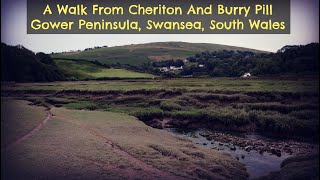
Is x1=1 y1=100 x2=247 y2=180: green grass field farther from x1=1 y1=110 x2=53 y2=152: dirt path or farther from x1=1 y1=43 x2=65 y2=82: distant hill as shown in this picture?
x1=1 y1=43 x2=65 y2=82: distant hill

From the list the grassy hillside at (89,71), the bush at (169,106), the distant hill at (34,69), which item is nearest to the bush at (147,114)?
the bush at (169,106)

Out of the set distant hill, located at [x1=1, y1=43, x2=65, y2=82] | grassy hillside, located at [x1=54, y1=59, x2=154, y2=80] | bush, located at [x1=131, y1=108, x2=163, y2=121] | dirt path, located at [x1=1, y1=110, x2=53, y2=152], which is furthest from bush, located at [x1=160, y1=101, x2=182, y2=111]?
grassy hillside, located at [x1=54, y1=59, x2=154, y2=80]

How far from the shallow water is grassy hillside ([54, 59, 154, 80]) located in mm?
54430

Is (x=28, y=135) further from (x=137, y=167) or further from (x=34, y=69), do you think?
(x=34, y=69)

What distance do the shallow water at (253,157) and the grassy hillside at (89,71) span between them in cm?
5443

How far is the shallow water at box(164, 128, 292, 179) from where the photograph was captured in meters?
22.5

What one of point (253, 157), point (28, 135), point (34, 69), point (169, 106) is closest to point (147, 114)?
point (169, 106)

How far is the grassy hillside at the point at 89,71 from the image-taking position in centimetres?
8556

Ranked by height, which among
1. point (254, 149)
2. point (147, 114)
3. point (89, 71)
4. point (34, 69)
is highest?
point (89, 71)

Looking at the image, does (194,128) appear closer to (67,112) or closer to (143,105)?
(143,105)

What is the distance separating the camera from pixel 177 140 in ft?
95.6

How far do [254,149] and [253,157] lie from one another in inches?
93.2

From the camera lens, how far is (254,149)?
27.8 m

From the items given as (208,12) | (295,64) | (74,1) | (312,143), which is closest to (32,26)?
(74,1)
